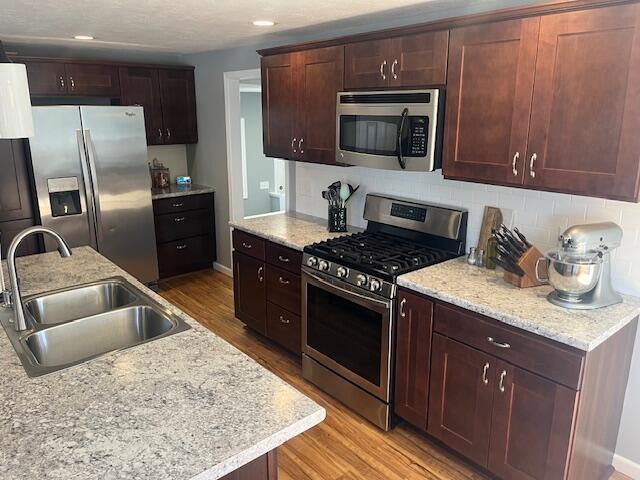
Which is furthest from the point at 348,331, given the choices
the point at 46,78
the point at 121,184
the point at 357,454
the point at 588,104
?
the point at 46,78

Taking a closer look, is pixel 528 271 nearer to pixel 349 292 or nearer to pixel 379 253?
pixel 379 253

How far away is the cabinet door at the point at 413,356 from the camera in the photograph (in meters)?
2.41

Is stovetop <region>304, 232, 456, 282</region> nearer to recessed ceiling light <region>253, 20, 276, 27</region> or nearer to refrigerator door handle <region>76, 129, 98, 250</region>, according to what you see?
recessed ceiling light <region>253, 20, 276, 27</region>

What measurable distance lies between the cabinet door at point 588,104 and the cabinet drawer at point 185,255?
148 inches

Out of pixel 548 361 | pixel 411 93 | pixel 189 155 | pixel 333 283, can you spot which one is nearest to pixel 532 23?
pixel 411 93

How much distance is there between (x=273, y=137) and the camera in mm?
3615

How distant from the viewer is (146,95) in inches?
187

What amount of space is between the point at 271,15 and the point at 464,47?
1.19 metres

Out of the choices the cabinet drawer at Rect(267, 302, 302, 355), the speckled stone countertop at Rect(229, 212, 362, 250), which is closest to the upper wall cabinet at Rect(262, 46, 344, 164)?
the speckled stone countertop at Rect(229, 212, 362, 250)

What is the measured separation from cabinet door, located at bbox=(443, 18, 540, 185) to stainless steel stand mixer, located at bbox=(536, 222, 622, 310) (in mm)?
370

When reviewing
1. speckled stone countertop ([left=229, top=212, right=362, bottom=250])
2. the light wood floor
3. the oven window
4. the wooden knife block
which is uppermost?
the wooden knife block

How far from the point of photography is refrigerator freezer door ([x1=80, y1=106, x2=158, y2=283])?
13.8 ft

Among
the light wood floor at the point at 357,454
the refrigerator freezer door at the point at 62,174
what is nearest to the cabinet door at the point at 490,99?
the light wood floor at the point at 357,454

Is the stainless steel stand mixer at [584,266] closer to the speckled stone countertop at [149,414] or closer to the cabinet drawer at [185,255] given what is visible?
the speckled stone countertop at [149,414]
